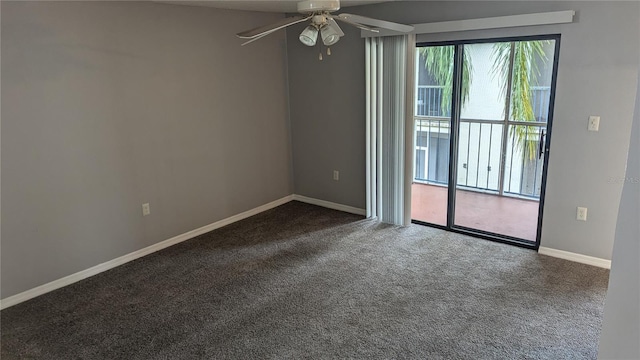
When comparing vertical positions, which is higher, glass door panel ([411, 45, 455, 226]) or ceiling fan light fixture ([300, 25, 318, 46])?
ceiling fan light fixture ([300, 25, 318, 46])

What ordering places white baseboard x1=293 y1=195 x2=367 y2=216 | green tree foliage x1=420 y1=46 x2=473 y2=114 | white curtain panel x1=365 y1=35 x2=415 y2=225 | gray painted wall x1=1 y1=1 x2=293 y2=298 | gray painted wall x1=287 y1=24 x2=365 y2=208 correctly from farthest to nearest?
white baseboard x1=293 y1=195 x2=367 y2=216
gray painted wall x1=287 y1=24 x2=365 y2=208
white curtain panel x1=365 y1=35 x2=415 y2=225
green tree foliage x1=420 y1=46 x2=473 y2=114
gray painted wall x1=1 y1=1 x2=293 y2=298

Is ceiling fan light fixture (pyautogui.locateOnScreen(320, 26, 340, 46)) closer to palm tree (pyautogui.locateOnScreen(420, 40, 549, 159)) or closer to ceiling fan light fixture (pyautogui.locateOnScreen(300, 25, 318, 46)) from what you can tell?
ceiling fan light fixture (pyautogui.locateOnScreen(300, 25, 318, 46))

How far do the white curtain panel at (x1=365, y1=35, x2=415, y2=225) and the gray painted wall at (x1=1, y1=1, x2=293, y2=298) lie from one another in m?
1.24

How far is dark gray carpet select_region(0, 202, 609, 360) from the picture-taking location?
2590 millimetres

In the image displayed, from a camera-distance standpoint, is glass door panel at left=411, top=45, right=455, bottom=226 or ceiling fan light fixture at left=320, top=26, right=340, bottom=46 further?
glass door panel at left=411, top=45, right=455, bottom=226

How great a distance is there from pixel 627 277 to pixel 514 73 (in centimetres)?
288

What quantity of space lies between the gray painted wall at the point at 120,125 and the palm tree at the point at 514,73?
190 cm

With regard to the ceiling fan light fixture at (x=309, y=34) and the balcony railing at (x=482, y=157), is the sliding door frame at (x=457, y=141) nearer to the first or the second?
the balcony railing at (x=482, y=157)

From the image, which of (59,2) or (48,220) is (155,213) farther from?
(59,2)

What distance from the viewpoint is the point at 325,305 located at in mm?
3035

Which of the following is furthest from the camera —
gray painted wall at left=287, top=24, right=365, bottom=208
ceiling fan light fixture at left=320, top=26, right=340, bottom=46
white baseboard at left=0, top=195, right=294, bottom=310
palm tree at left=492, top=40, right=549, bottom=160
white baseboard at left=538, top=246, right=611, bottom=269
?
gray painted wall at left=287, top=24, right=365, bottom=208

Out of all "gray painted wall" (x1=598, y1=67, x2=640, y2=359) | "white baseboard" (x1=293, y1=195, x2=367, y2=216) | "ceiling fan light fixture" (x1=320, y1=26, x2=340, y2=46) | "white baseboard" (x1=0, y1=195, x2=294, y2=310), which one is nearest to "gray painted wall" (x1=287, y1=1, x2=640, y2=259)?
"white baseboard" (x1=293, y1=195, x2=367, y2=216)

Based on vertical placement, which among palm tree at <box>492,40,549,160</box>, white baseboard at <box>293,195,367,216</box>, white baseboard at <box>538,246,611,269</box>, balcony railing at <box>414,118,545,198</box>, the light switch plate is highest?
palm tree at <box>492,40,549,160</box>

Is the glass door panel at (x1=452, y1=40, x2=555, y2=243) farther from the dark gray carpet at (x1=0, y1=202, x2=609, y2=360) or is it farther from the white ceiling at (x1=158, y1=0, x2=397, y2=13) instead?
the white ceiling at (x1=158, y1=0, x2=397, y2=13)
